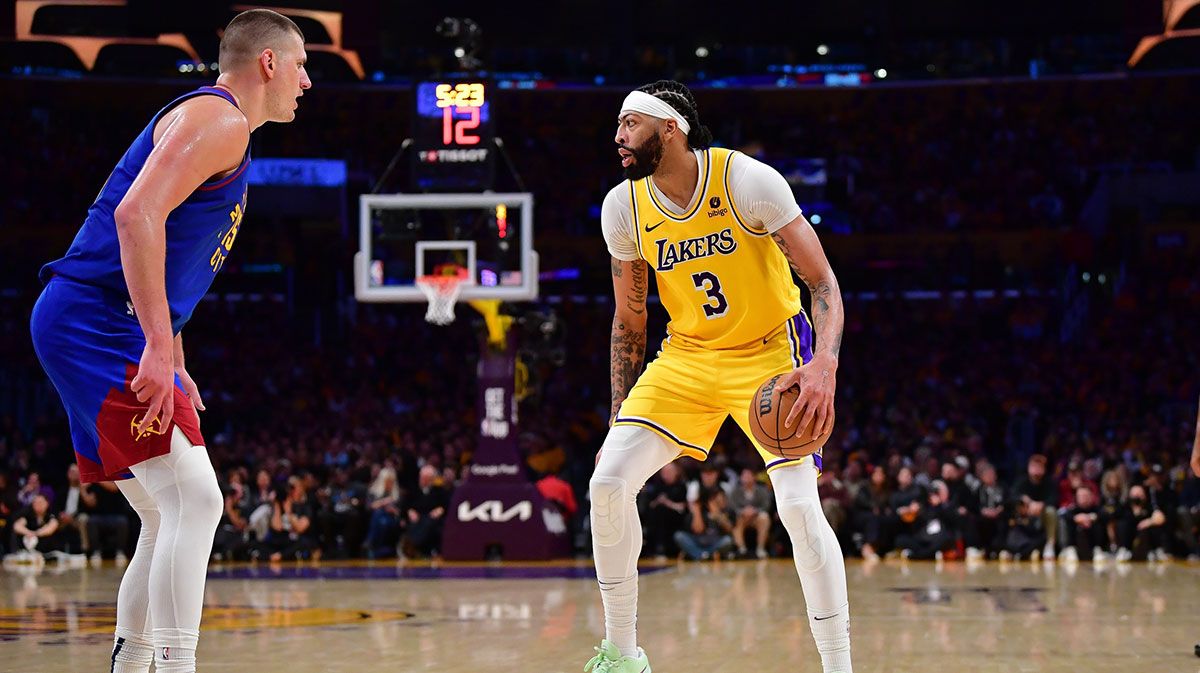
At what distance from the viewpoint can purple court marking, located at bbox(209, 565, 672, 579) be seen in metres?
12.6

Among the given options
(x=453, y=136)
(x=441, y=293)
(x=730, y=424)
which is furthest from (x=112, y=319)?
(x=730, y=424)

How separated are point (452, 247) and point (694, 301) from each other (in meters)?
8.79

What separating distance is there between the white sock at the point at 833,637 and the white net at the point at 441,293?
8.79 m

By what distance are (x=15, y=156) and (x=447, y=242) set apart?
13976 millimetres

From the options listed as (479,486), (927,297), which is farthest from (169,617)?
(927,297)

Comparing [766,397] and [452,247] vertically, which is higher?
[452,247]

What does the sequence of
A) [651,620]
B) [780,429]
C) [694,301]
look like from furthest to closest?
[651,620] → [694,301] → [780,429]

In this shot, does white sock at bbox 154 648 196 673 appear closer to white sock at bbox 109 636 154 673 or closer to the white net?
white sock at bbox 109 636 154 673

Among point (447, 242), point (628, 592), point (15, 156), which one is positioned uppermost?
point (15, 156)

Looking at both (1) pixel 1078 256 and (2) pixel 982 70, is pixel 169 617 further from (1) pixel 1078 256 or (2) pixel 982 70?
(2) pixel 982 70

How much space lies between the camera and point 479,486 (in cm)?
1489

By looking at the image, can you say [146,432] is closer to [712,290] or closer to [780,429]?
[780,429]

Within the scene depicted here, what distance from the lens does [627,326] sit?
17.4 ft

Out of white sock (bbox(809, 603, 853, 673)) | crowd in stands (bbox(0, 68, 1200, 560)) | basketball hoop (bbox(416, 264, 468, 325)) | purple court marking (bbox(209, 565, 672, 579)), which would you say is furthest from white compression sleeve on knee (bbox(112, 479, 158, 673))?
crowd in stands (bbox(0, 68, 1200, 560))
